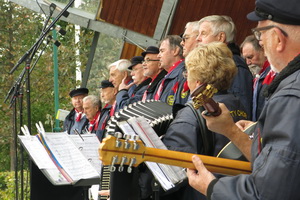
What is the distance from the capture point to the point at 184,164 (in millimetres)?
2586

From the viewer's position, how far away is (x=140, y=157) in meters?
2.61

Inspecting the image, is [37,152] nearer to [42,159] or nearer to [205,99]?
[42,159]

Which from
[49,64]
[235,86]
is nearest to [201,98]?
[235,86]

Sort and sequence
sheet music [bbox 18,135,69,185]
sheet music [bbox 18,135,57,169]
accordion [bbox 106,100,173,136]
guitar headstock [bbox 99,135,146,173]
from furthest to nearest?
sheet music [bbox 18,135,57,169] → sheet music [bbox 18,135,69,185] → accordion [bbox 106,100,173,136] → guitar headstock [bbox 99,135,146,173]

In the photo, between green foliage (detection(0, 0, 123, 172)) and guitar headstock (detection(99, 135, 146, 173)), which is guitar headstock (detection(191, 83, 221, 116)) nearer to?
guitar headstock (detection(99, 135, 146, 173))

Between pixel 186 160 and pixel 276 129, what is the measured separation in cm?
61

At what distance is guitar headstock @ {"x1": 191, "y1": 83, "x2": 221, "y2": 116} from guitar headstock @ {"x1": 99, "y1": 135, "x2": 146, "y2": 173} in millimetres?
423

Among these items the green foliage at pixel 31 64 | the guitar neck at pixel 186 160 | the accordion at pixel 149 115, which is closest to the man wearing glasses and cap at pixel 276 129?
the guitar neck at pixel 186 160

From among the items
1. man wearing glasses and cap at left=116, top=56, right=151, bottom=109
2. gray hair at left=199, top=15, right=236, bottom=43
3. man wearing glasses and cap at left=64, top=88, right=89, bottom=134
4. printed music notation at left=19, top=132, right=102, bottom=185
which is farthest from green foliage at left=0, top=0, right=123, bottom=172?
printed music notation at left=19, top=132, right=102, bottom=185

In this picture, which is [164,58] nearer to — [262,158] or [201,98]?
[201,98]

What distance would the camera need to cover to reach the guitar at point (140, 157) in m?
2.50

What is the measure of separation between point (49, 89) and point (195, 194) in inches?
655

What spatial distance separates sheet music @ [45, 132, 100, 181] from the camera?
14.9 ft

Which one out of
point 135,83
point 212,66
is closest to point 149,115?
point 212,66
